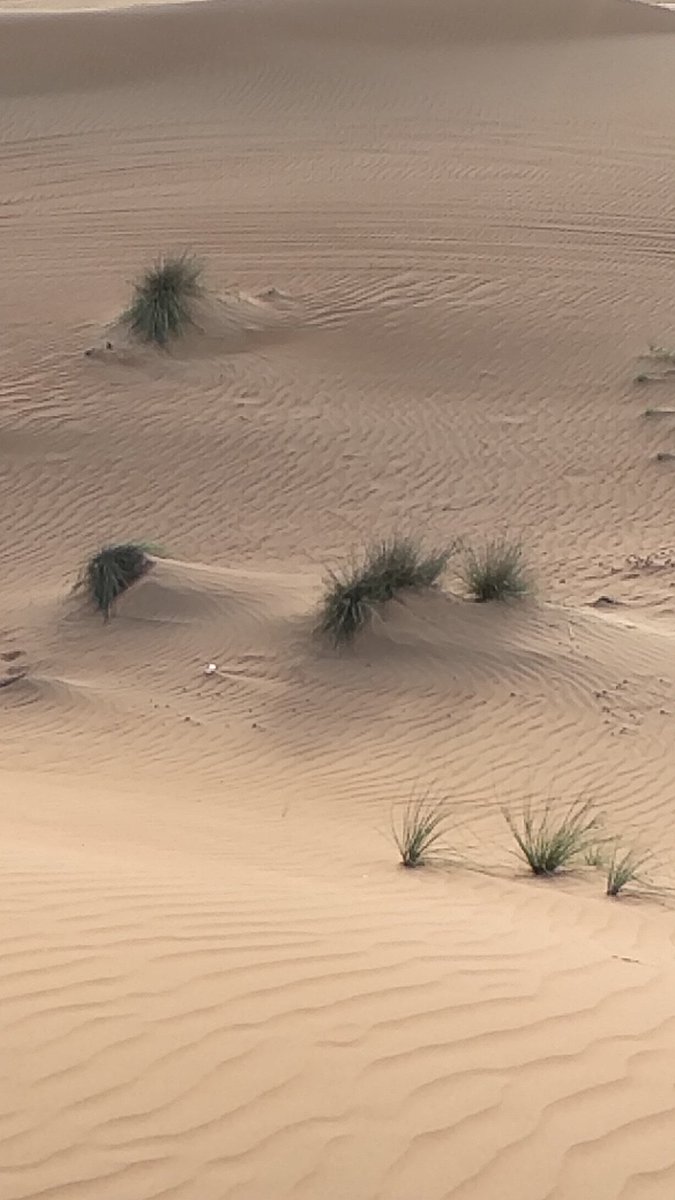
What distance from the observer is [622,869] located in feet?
22.5

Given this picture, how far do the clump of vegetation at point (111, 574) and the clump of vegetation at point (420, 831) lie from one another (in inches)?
144

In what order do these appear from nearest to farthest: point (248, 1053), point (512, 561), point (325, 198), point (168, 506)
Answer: point (248, 1053)
point (512, 561)
point (168, 506)
point (325, 198)

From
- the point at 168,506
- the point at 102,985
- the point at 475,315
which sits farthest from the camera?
the point at 475,315

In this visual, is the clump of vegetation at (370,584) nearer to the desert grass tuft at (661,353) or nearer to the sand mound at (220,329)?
the sand mound at (220,329)

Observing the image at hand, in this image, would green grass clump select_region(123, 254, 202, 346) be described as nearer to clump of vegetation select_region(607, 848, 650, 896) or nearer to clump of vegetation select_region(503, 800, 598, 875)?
clump of vegetation select_region(503, 800, 598, 875)

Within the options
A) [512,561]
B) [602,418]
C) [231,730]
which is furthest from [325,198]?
[231,730]

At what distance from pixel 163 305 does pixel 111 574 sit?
218 inches

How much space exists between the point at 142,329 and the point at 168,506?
3228 millimetres

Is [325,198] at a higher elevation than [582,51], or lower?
lower

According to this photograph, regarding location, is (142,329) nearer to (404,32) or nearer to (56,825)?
(56,825)

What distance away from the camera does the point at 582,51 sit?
86.0ft

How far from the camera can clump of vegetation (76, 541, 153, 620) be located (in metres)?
11.3

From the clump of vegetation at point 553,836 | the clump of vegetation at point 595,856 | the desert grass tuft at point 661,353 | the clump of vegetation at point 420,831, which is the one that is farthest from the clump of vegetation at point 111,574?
the desert grass tuft at point 661,353

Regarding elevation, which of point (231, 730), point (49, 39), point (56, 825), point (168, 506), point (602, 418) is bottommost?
point (56, 825)
